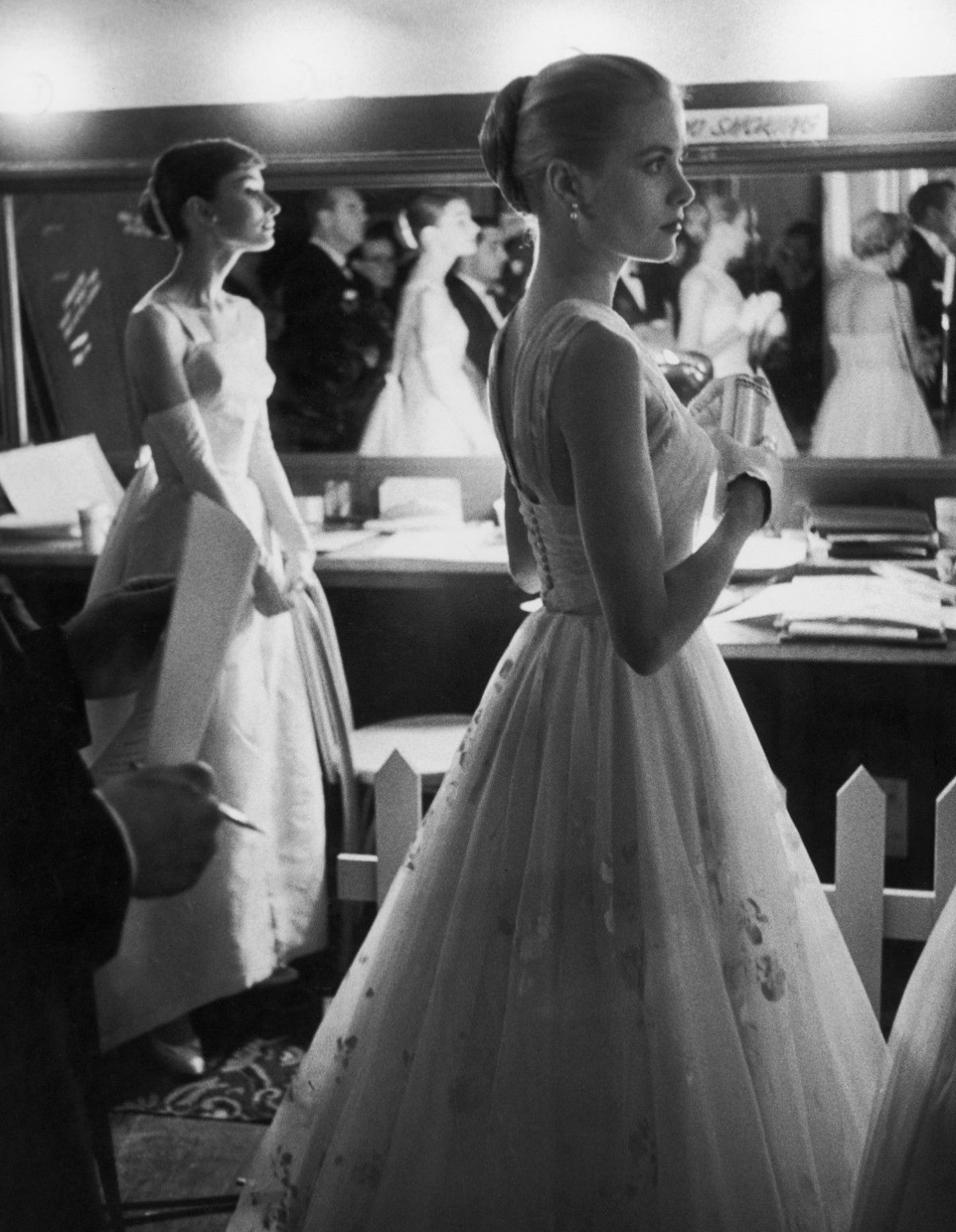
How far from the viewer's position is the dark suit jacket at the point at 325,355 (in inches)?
98.9

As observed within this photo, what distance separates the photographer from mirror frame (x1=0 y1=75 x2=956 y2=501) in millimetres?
2176

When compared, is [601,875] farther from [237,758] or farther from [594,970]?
[237,758]

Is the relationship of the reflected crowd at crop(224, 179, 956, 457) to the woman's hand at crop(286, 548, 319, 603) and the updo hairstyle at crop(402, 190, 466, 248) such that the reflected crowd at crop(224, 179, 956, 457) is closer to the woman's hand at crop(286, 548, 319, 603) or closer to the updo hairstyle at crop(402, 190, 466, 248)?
the updo hairstyle at crop(402, 190, 466, 248)

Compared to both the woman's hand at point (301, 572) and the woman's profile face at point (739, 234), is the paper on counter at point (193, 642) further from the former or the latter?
the woman's profile face at point (739, 234)

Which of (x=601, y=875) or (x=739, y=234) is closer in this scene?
(x=601, y=875)

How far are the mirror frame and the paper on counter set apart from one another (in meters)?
1.70

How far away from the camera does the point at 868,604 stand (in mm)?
1834

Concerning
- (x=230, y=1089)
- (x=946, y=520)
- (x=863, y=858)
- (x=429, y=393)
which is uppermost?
(x=429, y=393)

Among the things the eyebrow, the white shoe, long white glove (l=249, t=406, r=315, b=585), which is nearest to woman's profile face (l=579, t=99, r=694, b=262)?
the eyebrow

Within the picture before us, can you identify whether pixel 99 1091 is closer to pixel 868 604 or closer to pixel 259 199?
pixel 259 199

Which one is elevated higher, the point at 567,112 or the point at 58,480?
the point at 567,112

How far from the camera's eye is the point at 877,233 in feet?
7.55

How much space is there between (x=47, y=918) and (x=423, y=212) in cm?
203

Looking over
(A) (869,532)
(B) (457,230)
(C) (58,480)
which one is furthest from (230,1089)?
(B) (457,230)
